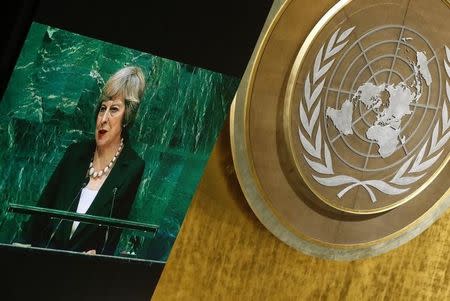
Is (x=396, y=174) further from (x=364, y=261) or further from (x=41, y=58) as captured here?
(x=41, y=58)

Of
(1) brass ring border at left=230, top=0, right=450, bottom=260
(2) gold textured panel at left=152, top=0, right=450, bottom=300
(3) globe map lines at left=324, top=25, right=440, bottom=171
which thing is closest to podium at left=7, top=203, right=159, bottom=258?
(2) gold textured panel at left=152, top=0, right=450, bottom=300

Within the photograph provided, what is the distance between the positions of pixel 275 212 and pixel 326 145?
16.0 inches

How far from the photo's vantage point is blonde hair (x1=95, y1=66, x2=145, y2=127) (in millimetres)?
2629

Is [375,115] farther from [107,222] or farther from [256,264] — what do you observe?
[107,222]

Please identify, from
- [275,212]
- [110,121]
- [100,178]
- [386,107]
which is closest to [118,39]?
[110,121]

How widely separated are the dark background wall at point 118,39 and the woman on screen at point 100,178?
8 cm

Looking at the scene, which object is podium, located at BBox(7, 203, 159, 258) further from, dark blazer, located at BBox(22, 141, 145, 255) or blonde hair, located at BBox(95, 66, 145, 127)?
blonde hair, located at BBox(95, 66, 145, 127)

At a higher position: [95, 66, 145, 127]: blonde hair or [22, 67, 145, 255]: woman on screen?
[95, 66, 145, 127]: blonde hair

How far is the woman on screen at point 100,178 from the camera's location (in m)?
2.66

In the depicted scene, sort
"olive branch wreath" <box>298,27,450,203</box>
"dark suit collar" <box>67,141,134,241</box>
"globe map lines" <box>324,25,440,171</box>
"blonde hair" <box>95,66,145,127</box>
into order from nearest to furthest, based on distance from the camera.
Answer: "blonde hair" <box>95,66,145,127</box> → "dark suit collar" <box>67,141,134,241</box> → "olive branch wreath" <box>298,27,450,203</box> → "globe map lines" <box>324,25,440,171</box>

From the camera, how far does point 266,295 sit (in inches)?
147

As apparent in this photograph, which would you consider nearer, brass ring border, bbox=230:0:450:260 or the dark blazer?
the dark blazer

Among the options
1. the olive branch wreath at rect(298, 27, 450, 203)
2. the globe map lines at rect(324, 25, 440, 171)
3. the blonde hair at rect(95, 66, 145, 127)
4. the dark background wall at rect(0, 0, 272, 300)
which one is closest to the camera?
the dark background wall at rect(0, 0, 272, 300)

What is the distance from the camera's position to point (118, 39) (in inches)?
101
